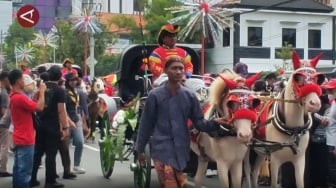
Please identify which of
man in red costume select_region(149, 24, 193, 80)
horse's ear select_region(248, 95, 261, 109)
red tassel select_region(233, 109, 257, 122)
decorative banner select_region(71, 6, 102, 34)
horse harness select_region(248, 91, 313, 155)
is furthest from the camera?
decorative banner select_region(71, 6, 102, 34)

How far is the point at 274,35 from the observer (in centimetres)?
5347

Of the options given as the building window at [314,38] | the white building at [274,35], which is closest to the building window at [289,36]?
the white building at [274,35]

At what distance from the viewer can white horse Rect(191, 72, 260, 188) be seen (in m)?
7.68

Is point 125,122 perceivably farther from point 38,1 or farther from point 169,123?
point 38,1

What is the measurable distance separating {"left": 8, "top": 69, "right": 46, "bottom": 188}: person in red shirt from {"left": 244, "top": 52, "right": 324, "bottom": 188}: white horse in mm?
3168

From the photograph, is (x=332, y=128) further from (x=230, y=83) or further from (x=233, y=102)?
(x=233, y=102)

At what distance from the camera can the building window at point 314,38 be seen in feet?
179

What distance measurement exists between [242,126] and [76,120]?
5977mm

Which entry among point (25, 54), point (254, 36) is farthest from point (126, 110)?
point (25, 54)

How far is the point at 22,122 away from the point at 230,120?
3175 mm

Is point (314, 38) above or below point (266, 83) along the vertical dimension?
above

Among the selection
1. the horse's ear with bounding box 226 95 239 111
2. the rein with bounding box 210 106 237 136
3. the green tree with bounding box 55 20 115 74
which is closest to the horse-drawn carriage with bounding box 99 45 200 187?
the rein with bounding box 210 106 237 136

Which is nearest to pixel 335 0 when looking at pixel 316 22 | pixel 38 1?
pixel 316 22

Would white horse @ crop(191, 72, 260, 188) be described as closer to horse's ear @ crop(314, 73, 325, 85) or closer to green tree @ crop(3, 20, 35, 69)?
horse's ear @ crop(314, 73, 325, 85)
